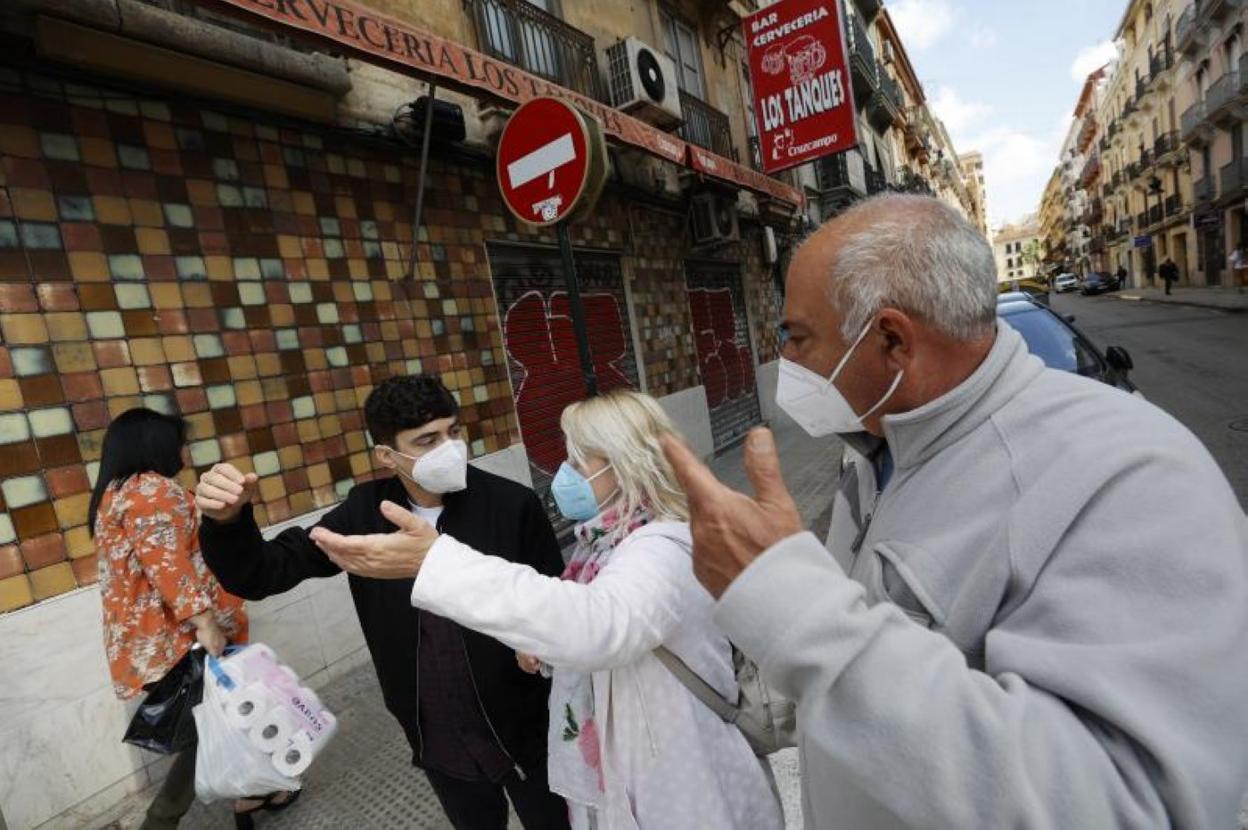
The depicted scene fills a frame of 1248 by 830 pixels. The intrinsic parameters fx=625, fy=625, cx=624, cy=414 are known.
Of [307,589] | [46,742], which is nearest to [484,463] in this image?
[307,589]

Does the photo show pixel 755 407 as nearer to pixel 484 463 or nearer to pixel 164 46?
pixel 484 463

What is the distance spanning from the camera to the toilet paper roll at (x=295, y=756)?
2.20 m

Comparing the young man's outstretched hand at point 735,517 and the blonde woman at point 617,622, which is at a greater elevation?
the young man's outstretched hand at point 735,517

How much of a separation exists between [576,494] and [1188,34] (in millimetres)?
39901

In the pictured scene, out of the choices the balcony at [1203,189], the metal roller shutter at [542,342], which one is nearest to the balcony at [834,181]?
the metal roller shutter at [542,342]

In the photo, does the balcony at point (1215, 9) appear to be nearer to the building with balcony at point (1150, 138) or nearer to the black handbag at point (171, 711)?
the building with balcony at point (1150, 138)

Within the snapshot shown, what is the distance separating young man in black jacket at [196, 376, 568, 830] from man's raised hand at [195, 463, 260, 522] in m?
0.09

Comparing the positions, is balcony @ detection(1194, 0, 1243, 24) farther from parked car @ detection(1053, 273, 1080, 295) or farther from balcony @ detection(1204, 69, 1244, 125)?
parked car @ detection(1053, 273, 1080, 295)

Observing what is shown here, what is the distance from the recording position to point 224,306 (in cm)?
368

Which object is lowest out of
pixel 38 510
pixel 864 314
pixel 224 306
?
pixel 38 510

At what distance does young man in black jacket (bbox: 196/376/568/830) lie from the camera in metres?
1.94

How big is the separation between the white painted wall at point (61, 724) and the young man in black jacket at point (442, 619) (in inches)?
67.4

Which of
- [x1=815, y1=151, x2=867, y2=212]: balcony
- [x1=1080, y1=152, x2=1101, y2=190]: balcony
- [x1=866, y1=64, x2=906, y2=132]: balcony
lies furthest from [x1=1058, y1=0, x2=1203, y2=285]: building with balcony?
[x1=815, y1=151, x2=867, y2=212]: balcony

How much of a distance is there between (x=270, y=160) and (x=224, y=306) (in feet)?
3.46
